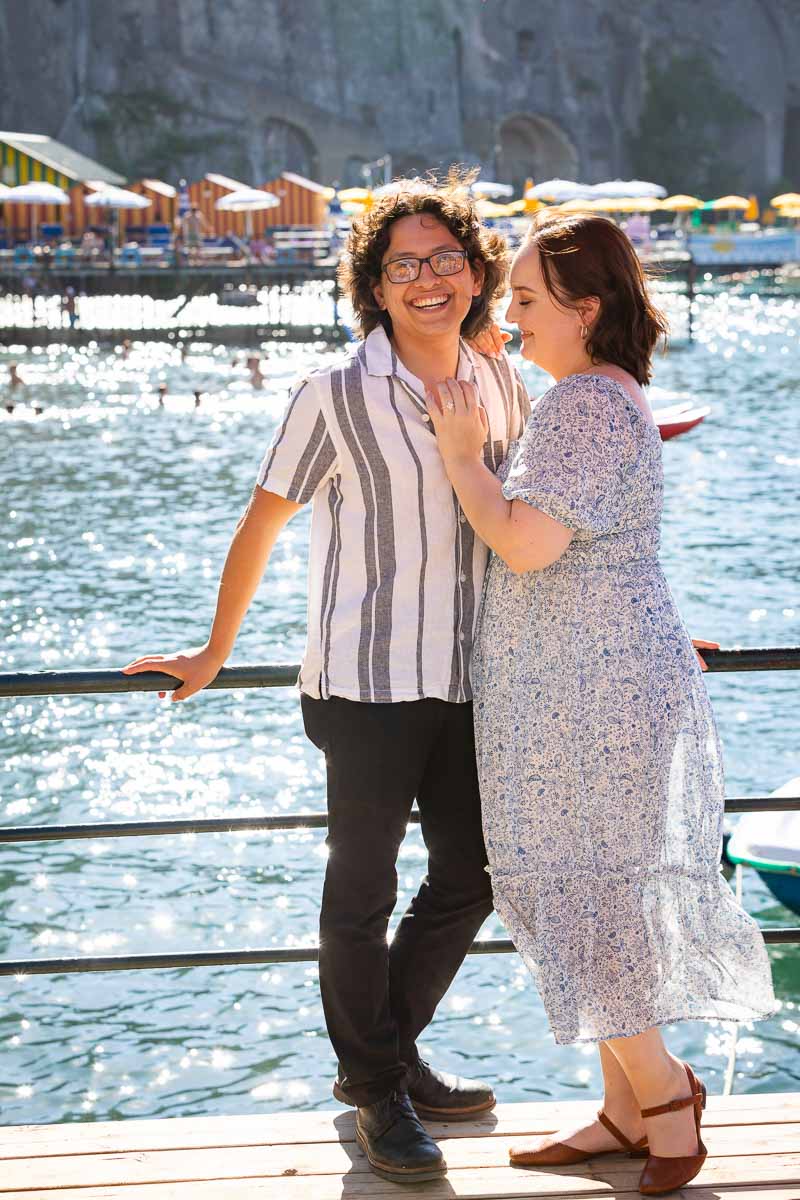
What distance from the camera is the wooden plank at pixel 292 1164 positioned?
93.5 inches

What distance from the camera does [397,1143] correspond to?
2420 mm

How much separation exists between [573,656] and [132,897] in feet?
23.2

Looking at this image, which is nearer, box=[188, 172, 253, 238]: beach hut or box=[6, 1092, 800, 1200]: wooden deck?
box=[6, 1092, 800, 1200]: wooden deck

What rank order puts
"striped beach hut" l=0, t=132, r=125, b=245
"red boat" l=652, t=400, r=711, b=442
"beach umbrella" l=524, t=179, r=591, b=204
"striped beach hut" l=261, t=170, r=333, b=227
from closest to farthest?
"red boat" l=652, t=400, r=711, b=442 < "striped beach hut" l=0, t=132, r=125, b=245 < "beach umbrella" l=524, t=179, r=591, b=204 < "striped beach hut" l=261, t=170, r=333, b=227

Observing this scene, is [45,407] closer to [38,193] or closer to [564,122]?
[38,193]

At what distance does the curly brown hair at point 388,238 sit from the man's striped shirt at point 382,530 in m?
0.10

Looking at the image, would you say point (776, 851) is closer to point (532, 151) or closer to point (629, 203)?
point (629, 203)

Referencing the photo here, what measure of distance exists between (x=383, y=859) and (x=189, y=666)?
451 millimetres

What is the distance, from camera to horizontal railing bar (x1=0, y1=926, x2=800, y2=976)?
273 centimetres

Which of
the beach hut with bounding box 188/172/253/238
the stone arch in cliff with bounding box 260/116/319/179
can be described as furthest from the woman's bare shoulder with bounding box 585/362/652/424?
the stone arch in cliff with bounding box 260/116/319/179

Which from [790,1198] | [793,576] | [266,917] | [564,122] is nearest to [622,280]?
[790,1198]

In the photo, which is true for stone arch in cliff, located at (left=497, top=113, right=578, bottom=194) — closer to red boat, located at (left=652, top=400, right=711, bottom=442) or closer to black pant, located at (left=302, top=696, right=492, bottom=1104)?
red boat, located at (left=652, top=400, right=711, bottom=442)

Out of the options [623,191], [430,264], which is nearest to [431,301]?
[430,264]

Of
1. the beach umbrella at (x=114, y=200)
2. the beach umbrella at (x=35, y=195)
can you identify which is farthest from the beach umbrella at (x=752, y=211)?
the beach umbrella at (x=35, y=195)
